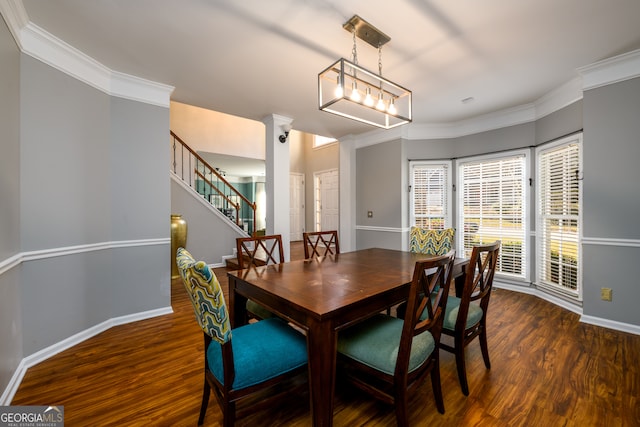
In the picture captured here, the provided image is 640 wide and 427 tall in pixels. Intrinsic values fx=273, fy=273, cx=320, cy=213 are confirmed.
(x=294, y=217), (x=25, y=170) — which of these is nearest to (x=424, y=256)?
(x=25, y=170)

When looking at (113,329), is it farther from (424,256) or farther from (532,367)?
(532,367)

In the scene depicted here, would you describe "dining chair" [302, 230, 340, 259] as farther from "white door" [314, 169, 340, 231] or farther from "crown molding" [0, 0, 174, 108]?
"white door" [314, 169, 340, 231]

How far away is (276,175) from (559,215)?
11.9 feet

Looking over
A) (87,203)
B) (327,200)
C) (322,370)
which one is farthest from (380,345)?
(327,200)

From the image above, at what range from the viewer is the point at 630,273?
257 cm

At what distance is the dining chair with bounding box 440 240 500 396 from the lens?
169cm

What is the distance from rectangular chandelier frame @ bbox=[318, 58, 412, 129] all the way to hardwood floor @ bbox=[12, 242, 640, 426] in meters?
1.97

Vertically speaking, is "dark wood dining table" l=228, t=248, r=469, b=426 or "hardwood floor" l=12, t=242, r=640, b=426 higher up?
"dark wood dining table" l=228, t=248, r=469, b=426

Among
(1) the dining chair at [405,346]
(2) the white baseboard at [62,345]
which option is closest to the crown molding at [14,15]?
(2) the white baseboard at [62,345]

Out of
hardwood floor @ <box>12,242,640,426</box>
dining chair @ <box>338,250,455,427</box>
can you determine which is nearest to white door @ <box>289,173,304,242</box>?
hardwood floor @ <box>12,242,640,426</box>

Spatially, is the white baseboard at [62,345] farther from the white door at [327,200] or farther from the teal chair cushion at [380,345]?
the white door at [327,200]

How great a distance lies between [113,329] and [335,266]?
7.53 feet

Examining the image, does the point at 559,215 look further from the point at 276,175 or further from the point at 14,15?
the point at 14,15

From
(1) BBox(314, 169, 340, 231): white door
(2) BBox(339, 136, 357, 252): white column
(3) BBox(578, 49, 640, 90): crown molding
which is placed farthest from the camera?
(1) BBox(314, 169, 340, 231): white door
